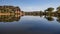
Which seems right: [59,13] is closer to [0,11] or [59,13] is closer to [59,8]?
[59,8]

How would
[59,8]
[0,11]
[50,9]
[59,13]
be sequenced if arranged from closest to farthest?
[0,11]
[59,13]
[59,8]
[50,9]

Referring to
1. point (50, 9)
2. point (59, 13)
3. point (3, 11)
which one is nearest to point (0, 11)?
point (3, 11)

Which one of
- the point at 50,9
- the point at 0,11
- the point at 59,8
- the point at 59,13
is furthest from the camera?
the point at 50,9

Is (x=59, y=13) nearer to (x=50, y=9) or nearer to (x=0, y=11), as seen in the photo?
(x=50, y=9)

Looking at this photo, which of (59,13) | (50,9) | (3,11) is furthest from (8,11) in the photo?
(50,9)

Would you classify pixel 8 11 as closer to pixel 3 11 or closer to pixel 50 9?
pixel 3 11

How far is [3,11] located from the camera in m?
64.1

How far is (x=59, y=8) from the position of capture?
7650 cm

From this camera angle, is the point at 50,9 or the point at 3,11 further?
the point at 50,9

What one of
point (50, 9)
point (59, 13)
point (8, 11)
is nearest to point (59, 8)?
point (59, 13)

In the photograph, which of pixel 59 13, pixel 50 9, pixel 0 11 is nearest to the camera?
pixel 0 11

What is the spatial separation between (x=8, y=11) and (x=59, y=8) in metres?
30.5

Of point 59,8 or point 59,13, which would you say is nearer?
point 59,13

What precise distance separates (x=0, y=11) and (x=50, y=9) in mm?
41838
